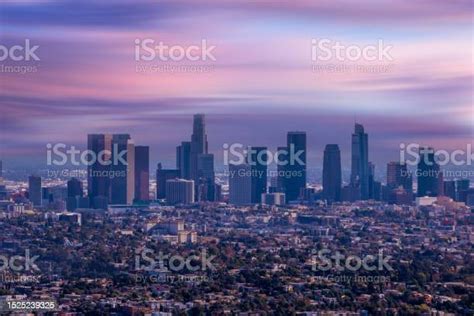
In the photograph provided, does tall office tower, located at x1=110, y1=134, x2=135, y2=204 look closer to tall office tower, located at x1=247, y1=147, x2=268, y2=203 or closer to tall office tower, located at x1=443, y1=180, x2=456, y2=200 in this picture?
tall office tower, located at x1=247, y1=147, x2=268, y2=203

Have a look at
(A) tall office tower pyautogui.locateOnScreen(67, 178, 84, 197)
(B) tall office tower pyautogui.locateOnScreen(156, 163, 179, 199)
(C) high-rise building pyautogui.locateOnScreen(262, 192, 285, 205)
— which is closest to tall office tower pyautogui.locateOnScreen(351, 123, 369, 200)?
(C) high-rise building pyautogui.locateOnScreen(262, 192, 285, 205)

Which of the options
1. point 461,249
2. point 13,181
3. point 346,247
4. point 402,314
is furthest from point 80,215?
point 402,314

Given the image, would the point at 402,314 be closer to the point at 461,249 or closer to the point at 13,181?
the point at 461,249

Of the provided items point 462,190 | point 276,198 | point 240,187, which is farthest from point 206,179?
point 462,190

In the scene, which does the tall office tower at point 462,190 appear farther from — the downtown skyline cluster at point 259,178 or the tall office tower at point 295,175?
the tall office tower at point 295,175

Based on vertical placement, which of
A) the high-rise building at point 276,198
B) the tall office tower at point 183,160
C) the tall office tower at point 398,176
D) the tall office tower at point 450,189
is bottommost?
the high-rise building at point 276,198

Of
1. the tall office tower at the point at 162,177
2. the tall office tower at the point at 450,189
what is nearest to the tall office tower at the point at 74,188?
the tall office tower at the point at 162,177

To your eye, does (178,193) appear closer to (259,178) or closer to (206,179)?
(206,179)
